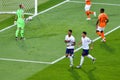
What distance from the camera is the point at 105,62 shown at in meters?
32.7

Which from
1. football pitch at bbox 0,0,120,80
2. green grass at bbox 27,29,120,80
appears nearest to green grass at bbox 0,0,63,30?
football pitch at bbox 0,0,120,80

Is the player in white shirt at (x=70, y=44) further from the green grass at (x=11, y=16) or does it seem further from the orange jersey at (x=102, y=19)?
the green grass at (x=11, y=16)

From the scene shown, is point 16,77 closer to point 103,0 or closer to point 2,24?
point 2,24

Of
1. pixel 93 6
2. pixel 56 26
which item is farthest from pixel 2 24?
pixel 93 6

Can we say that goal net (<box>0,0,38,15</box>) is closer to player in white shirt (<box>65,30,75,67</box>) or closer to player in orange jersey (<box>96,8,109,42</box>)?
player in orange jersey (<box>96,8,109,42</box>)

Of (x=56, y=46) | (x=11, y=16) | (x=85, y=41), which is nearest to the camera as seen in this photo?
(x=85, y=41)

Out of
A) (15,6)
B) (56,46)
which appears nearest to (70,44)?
(56,46)

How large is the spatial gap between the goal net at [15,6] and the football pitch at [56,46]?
0.63 metres

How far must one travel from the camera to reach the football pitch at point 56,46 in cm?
3127

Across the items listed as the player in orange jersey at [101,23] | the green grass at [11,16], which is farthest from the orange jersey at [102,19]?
the green grass at [11,16]

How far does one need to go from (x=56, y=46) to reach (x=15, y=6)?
392 inches

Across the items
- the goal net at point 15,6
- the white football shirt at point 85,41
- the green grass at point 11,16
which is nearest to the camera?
the white football shirt at point 85,41

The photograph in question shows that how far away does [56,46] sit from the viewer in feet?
118

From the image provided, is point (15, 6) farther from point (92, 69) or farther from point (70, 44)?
point (92, 69)
